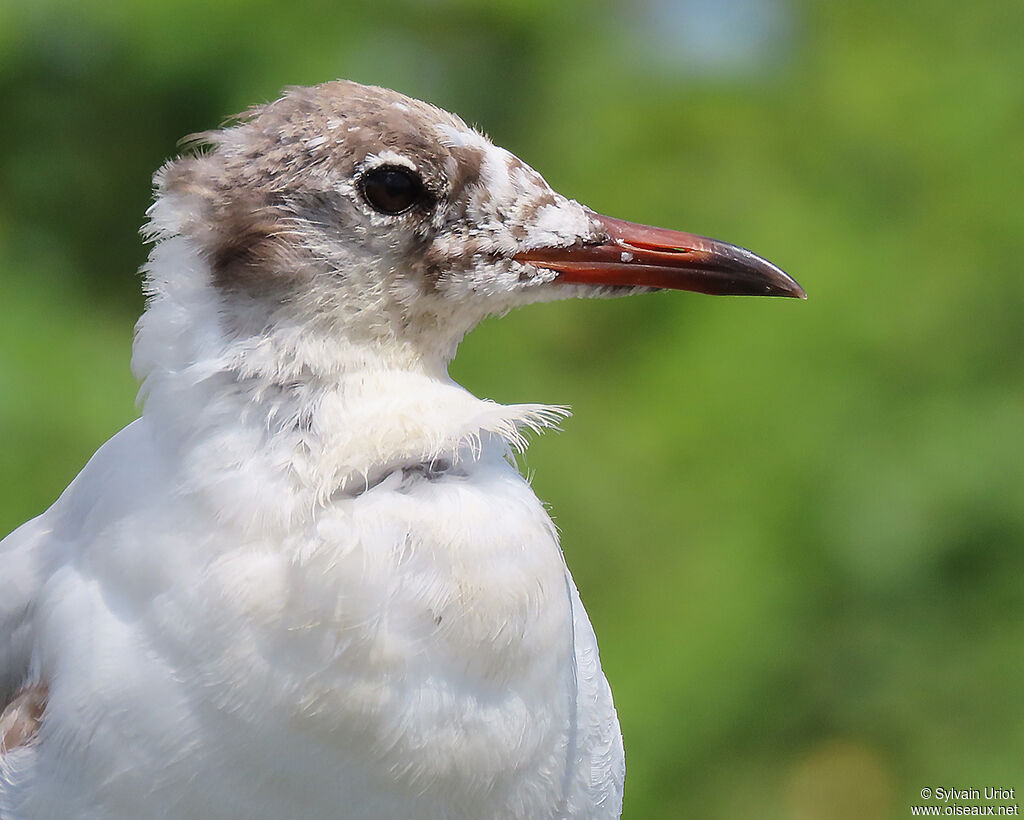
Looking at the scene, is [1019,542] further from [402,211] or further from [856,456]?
[402,211]

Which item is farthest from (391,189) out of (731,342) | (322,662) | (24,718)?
(731,342)

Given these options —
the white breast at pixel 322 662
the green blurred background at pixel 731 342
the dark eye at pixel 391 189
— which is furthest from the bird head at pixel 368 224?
the green blurred background at pixel 731 342

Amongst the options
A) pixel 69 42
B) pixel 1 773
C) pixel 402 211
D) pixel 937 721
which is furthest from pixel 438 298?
pixel 69 42

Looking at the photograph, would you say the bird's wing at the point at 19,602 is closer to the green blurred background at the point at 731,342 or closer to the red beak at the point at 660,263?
the red beak at the point at 660,263

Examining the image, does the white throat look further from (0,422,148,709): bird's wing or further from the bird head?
(0,422,148,709): bird's wing

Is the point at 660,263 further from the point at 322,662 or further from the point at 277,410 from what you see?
the point at 322,662

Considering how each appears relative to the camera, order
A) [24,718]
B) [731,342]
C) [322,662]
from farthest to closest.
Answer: [731,342] < [24,718] < [322,662]
